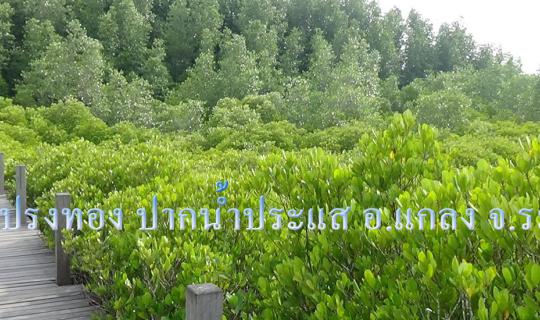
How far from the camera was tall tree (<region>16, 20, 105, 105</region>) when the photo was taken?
107 ft

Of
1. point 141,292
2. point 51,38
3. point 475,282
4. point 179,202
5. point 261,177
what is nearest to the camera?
Answer: point 475,282

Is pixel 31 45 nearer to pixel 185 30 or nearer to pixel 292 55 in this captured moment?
pixel 185 30

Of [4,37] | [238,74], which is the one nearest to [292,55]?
[238,74]

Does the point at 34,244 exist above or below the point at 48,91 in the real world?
below

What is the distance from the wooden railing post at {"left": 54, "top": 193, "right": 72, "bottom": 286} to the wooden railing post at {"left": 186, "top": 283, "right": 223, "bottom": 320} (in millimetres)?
3746

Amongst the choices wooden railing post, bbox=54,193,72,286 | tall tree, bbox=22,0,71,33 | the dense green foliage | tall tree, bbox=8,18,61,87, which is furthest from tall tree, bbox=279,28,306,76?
wooden railing post, bbox=54,193,72,286

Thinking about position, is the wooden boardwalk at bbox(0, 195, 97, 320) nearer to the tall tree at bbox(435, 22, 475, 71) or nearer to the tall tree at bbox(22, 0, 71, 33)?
the tall tree at bbox(22, 0, 71, 33)

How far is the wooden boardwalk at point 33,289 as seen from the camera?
5.16 meters

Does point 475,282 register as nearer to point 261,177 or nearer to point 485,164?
point 485,164

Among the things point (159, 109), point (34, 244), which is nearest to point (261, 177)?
point (34, 244)

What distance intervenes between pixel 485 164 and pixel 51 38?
140 feet

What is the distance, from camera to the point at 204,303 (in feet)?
8.29

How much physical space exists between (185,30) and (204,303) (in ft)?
185

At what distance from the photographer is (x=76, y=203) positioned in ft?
20.2
